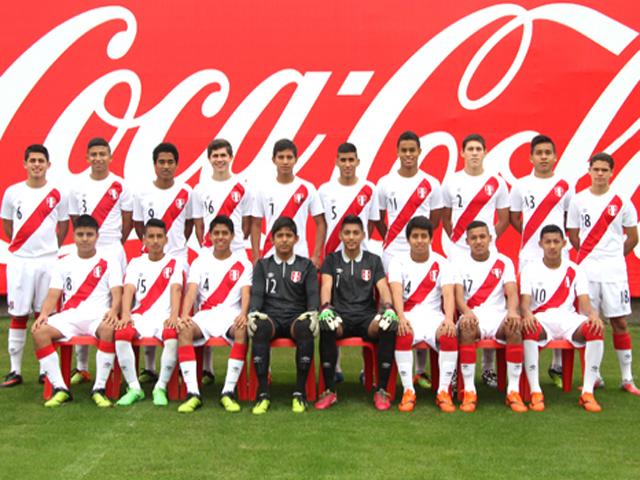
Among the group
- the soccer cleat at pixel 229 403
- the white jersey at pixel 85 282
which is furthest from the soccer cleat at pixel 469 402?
the white jersey at pixel 85 282

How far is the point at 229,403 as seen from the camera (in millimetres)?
5520

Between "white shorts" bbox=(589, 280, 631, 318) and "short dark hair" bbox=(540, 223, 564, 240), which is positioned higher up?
"short dark hair" bbox=(540, 223, 564, 240)

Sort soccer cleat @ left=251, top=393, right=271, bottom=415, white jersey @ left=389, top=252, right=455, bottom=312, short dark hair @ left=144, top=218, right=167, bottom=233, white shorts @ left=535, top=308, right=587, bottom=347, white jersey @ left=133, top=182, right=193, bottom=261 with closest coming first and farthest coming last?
soccer cleat @ left=251, top=393, right=271, bottom=415
white shorts @ left=535, top=308, right=587, bottom=347
white jersey @ left=389, top=252, right=455, bottom=312
short dark hair @ left=144, top=218, right=167, bottom=233
white jersey @ left=133, top=182, right=193, bottom=261

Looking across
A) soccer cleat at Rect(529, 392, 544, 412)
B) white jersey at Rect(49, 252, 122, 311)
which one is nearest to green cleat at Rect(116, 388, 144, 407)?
white jersey at Rect(49, 252, 122, 311)

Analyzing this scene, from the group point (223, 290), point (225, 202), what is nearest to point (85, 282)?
point (223, 290)

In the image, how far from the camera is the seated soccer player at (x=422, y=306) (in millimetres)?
5613

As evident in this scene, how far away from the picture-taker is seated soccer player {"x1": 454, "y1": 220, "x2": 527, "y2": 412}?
18.4 feet

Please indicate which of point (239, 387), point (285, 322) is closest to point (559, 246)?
point (285, 322)

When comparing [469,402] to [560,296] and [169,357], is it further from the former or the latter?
[169,357]

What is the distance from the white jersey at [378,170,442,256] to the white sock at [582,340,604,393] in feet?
4.52

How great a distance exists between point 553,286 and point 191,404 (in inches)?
96.4

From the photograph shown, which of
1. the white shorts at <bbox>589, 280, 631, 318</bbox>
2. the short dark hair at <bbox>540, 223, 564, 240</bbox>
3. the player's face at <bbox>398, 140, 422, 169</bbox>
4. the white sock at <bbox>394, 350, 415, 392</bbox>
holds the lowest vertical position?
the white sock at <bbox>394, 350, 415, 392</bbox>

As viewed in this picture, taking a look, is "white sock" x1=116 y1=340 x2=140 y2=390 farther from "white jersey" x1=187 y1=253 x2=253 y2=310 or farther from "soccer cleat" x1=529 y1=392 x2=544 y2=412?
"soccer cleat" x1=529 y1=392 x2=544 y2=412

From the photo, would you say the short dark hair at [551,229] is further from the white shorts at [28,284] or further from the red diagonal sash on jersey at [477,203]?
the white shorts at [28,284]
